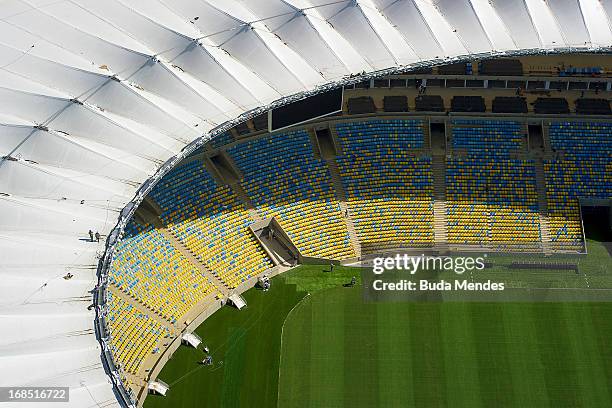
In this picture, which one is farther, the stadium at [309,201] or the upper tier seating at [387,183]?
the upper tier seating at [387,183]

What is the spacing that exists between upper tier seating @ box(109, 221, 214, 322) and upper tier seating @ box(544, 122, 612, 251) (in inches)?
1187

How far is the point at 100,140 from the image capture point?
60.3 meters

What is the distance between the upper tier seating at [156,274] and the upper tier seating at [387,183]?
14.8m

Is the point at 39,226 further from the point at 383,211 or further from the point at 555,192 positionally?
the point at 555,192

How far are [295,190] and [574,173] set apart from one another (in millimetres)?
24405

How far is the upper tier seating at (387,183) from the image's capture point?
7419 cm

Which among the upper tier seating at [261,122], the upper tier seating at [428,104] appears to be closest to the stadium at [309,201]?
the upper tier seating at [261,122]

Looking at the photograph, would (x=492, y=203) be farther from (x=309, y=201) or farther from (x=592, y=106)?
(x=309, y=201)

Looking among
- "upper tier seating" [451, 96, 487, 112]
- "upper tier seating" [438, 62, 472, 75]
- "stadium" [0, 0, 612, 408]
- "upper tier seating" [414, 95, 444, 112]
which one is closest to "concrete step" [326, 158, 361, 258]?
"stadium" [0, 0, 612, 408]

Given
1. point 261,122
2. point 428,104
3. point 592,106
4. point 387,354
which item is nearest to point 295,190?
point 261,122

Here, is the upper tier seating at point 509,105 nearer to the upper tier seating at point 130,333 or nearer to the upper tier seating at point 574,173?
the upper tier seating at point 574,173

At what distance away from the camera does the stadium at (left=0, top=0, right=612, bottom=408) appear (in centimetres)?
5794

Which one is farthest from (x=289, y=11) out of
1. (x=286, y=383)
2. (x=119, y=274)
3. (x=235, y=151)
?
(x=286, y=383)

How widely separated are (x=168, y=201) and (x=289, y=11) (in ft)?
57.3
